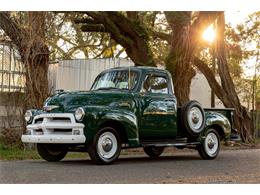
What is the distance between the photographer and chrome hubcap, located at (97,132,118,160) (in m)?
9.46

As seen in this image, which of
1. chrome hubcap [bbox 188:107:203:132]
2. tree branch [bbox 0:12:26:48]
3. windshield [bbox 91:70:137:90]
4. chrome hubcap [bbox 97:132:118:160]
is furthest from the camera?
tree branch [bbox 0:12:26:48]

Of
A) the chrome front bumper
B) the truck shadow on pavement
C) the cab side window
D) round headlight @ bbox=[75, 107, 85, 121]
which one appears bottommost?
the truck shadow on pavement

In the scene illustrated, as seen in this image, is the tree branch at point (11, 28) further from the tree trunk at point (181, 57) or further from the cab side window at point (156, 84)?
the tree trunk at point (181, 57)

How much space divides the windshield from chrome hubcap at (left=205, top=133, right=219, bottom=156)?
2.23 meters

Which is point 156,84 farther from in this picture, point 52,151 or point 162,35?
point 162,35

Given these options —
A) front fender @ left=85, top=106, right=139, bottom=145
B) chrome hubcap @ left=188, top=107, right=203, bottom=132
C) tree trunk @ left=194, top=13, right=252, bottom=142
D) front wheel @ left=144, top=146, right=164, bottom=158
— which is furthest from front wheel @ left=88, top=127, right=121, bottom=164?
tree trunk @ left=194, top=13, right=252, bottom=142

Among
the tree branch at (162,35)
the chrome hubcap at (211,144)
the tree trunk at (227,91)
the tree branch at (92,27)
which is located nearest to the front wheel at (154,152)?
the chrome hubcap at (211,144)

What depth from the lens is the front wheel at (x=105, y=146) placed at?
935 centimetres

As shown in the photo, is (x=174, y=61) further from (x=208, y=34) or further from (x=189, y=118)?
(x=189, y=118)

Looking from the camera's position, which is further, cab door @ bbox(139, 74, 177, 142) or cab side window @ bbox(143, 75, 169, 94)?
cab side window @ bbox(143, 75, 169, 94)

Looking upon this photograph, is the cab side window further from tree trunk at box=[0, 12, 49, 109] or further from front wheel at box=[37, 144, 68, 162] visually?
tree trunk at box=[0, 12, 49, 109]

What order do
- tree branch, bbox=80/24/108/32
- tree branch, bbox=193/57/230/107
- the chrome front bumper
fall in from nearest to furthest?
the chrome front bumper → tree branch, bbox=80/24/108/32 → tree branch, bbox=193/57/230/107

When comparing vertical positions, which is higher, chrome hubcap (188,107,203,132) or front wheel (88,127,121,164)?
chrome hubcap (188,107,203,132)
